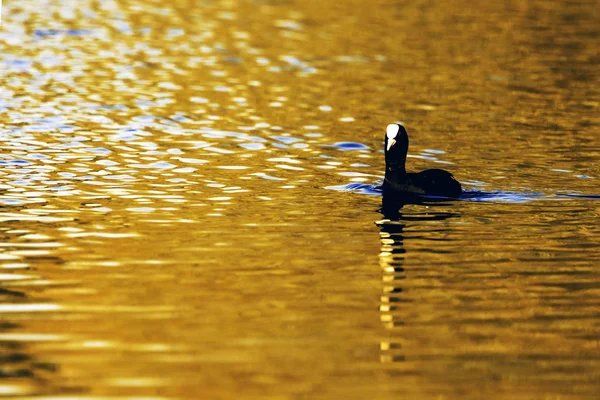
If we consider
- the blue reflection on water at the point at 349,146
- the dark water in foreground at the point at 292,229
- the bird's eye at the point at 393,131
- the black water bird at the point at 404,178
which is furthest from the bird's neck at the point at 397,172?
the blue reflection on water at the point at 349,146

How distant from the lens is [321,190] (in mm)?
17562

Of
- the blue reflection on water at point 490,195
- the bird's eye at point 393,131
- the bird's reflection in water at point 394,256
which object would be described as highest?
the bird's eye at point 393,131

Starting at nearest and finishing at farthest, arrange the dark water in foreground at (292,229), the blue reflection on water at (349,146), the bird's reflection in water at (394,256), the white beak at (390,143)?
the dark water in foreground at (292,229)
the bird's reflection in water at (394,256)
the white beak at (390,143)
the blue reflection on water at (349,146)

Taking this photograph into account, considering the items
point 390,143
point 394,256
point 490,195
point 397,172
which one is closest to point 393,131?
point 390,143

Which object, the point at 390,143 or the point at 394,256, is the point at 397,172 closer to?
the point at 390,143

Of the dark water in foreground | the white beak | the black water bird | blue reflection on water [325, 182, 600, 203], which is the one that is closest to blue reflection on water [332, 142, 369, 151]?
the dark water in foreground

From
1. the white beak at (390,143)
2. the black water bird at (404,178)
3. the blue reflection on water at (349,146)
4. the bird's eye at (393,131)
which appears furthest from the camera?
the blue reflection on water at (349,146)

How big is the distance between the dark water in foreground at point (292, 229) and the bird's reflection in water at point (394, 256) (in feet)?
0.13

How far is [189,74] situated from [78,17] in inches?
488

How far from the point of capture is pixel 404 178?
1744cm

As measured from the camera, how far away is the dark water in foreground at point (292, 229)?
9930 millimetres

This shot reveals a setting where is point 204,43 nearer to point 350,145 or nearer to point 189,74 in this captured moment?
point 189,74

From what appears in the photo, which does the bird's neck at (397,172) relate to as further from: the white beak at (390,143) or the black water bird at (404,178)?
Result: the white beak at (390,143)

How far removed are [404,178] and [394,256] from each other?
154 inches
